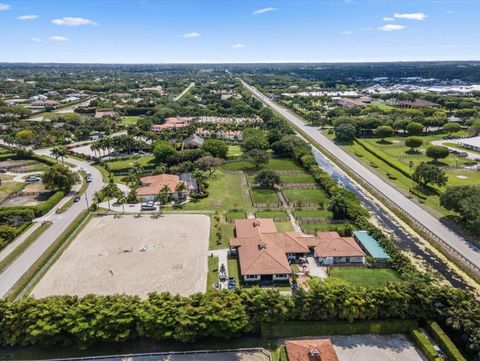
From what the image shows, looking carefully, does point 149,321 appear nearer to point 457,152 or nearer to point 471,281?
point 471,281

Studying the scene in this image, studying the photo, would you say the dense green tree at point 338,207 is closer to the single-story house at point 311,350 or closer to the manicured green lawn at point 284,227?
the manicured green lawn at point 284,227

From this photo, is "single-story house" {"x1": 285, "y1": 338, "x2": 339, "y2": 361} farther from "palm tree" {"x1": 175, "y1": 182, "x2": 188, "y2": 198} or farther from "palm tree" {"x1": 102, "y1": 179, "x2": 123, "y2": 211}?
"palm tree" {"x1": 102, "y1": 179, "x2": 123, "y2": 211}

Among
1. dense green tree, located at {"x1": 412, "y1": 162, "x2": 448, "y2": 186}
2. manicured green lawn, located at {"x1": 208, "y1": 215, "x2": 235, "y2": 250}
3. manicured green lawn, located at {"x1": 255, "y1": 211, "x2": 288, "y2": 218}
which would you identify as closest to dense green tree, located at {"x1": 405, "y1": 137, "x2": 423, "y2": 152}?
dense green tree, located at {"x1": 412, "y1": 162, "x2": 448, "y2": 186}

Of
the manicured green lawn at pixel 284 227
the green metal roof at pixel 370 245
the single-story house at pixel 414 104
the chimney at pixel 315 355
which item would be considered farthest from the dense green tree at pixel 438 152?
the single-story house at pixel 414 104

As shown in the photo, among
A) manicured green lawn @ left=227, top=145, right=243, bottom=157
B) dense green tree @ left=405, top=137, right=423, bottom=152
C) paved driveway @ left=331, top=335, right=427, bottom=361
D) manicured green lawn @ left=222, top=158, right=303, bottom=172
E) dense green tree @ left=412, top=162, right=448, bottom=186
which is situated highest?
dense green tree @ left=405, top=137, right=423, bottom=152

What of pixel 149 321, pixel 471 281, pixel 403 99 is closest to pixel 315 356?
pixel 149 321

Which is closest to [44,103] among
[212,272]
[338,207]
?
[212,272]
